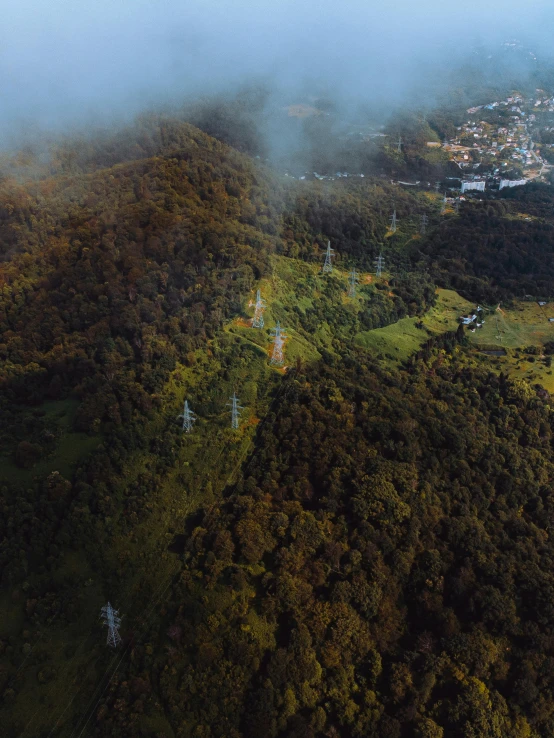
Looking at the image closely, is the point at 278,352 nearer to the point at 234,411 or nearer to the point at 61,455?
the point at 234,411

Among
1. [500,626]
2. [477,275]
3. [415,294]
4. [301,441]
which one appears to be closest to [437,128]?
[477,275]

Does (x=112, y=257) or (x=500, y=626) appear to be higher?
(x=112, y=257)

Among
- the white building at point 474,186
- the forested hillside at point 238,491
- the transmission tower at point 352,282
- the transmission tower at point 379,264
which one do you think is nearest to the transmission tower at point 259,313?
the forested hillside at point 238,491

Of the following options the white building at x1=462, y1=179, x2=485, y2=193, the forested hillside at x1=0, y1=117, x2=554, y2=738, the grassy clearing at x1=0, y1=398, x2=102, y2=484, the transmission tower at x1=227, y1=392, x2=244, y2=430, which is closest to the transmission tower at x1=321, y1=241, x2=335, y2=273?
the forested hillside at x1=0, y1=117, x2=554, y2=738

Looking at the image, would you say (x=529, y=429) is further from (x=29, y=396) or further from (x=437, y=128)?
(x=437, y=128)

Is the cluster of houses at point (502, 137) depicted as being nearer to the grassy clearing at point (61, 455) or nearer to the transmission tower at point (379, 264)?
the transmission tower at point (379, 264)

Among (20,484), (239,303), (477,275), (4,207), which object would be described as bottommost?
(477,275)

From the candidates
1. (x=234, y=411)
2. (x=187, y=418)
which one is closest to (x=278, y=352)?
(x=234, y=411)
